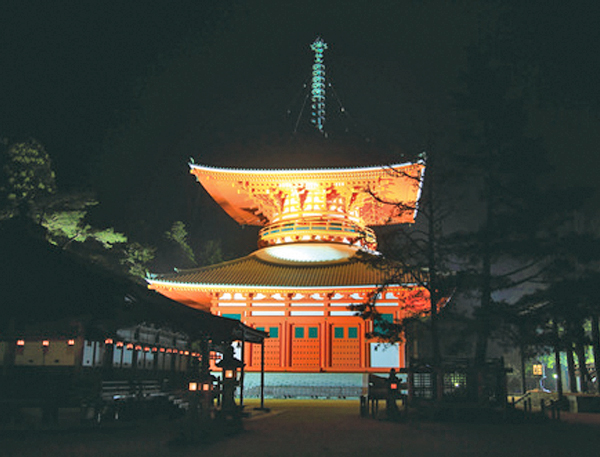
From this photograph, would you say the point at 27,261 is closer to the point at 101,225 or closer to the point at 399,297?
the point at 399,297

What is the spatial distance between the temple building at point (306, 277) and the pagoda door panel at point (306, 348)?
0.16 ft

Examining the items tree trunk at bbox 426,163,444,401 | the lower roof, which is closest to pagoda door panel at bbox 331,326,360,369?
the lower roof

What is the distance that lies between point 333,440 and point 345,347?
16.7 m

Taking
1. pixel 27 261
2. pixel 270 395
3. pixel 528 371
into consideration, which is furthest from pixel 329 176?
pixel 528 371

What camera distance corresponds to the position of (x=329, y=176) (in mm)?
29578

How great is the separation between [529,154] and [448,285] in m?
4.63

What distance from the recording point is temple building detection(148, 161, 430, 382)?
27.3 m

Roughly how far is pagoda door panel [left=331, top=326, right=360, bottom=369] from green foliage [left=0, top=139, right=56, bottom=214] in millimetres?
15835

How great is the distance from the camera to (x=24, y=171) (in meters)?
25.3

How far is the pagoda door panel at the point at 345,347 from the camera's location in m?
27.3

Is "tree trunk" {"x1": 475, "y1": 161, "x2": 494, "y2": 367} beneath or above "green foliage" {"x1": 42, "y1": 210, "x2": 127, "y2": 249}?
beneath

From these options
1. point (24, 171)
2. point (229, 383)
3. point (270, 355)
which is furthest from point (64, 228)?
point (229, 383)

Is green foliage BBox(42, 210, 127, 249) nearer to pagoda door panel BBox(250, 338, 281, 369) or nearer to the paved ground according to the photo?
pagoda door panel BBox(250, 338, 281, 369)

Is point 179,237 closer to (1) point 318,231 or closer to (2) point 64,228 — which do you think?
(1) point 318,231
